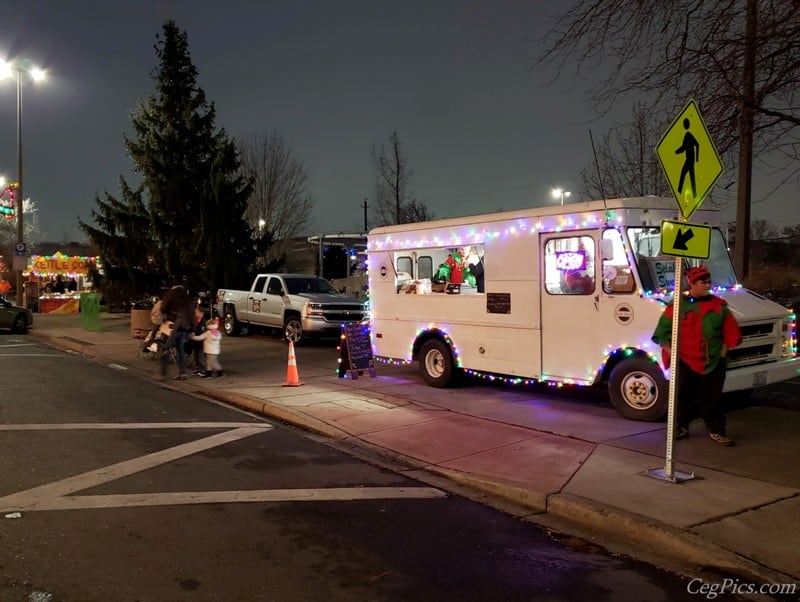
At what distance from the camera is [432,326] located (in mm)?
10836

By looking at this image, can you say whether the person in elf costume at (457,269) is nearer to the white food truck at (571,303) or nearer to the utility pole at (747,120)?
the white food truck at (571,303)

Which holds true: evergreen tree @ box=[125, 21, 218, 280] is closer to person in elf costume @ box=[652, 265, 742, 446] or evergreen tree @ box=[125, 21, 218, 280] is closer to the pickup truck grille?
the pickup truck grille

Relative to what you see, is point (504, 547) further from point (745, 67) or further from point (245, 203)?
point (245, 203)

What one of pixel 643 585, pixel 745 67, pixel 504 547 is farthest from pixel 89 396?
pixel 745 67

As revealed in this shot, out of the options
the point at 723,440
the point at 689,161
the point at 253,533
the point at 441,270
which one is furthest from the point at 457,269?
the point at 253,533

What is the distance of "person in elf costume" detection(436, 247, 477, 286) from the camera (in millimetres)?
10301

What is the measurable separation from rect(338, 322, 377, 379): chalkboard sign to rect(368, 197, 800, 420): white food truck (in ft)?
3.76

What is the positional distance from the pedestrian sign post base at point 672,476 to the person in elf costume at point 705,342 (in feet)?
3.14

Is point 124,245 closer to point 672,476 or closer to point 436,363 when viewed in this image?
point 436,363

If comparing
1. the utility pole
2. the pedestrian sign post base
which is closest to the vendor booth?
the utility pole

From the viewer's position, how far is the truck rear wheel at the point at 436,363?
1064 centimetres

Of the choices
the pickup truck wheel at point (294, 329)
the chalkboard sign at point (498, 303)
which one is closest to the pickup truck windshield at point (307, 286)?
the pickup truck wheel at point (294, 329)

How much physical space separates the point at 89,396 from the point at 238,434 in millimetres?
3942

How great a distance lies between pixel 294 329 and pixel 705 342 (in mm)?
12582
